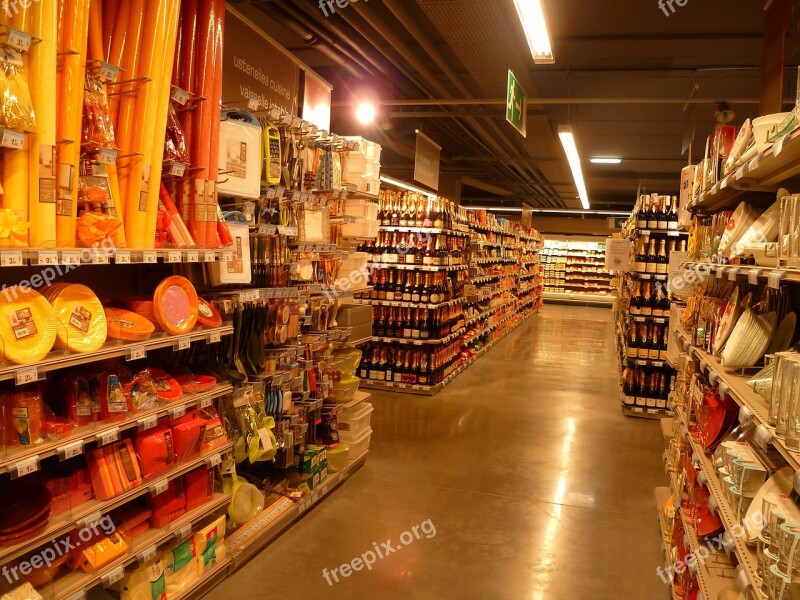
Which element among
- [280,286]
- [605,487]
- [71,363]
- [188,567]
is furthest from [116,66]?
[605,487]

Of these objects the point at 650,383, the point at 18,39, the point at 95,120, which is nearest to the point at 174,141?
the point at 95,120

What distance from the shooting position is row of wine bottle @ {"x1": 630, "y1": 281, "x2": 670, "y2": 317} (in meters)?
7.38

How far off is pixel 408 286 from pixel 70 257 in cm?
588

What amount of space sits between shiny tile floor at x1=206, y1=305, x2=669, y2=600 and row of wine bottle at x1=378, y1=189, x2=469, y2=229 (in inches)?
89.0

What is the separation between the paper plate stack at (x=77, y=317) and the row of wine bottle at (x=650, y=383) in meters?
6.36

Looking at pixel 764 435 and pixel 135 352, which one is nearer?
pixel 764 435

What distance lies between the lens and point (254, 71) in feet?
13.0

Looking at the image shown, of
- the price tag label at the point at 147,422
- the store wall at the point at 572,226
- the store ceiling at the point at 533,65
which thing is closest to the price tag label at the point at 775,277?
the price tag label at the point at 147,422

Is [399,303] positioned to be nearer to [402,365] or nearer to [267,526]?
[402,365]

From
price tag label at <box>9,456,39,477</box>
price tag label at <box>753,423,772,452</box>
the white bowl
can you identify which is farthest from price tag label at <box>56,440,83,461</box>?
the white bowl

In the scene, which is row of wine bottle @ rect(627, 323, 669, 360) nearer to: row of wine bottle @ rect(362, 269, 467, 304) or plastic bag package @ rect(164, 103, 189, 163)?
row of wine bottle @ rect(362, 269, 467, 304)

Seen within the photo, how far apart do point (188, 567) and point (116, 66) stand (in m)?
2.41

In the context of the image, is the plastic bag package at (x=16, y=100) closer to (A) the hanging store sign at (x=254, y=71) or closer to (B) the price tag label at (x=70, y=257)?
(B) the price tag label at (x=70, y=257)

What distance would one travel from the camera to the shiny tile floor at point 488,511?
Answer: 3494 mm
